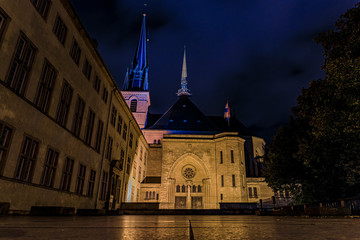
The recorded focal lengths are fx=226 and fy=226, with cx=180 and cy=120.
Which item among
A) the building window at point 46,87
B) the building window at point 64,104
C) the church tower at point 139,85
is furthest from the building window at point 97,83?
the church tower at point 139,85

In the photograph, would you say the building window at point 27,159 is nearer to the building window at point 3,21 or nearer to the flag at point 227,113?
the building window at point 3,21

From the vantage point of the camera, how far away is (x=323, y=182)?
1486cm

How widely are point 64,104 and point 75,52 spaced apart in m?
3.32

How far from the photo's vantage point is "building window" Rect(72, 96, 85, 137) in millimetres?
13055

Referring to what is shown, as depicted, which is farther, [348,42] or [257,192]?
[257,192]

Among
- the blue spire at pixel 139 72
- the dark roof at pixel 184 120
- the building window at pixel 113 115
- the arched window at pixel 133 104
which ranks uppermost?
the blue spire at pixel 139 72

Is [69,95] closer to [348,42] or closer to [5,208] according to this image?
[5,208]

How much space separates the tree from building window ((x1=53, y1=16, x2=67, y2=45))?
13.1 meters

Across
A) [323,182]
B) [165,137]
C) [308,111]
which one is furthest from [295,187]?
[165,137]

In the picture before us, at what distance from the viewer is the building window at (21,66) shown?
8031 mm

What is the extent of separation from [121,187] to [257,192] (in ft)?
69.0

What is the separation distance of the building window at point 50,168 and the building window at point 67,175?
Answer: 98 centimetres

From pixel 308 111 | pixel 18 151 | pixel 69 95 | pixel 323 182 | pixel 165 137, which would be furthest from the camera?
pixel 165 137

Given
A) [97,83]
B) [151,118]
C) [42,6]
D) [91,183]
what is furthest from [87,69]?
[151,118]
